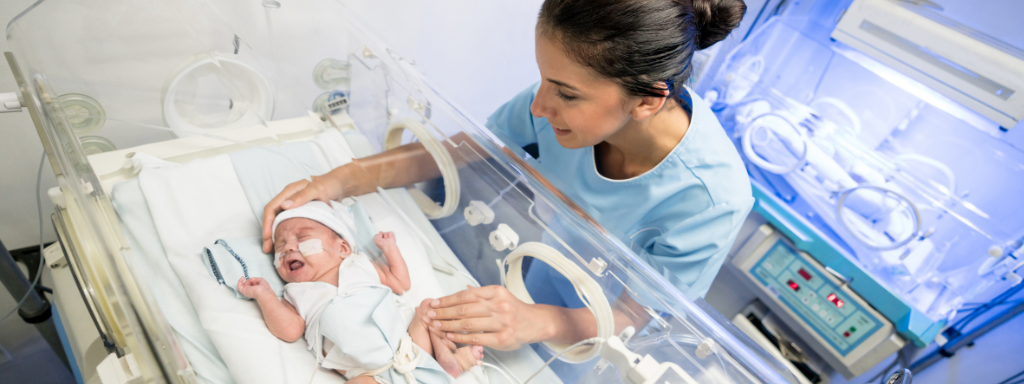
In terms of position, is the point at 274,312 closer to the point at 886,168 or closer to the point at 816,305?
the point at 816,305

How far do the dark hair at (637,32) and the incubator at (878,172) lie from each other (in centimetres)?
110

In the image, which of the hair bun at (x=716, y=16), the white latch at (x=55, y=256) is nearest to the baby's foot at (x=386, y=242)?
the white latch at (x=55, y=256)

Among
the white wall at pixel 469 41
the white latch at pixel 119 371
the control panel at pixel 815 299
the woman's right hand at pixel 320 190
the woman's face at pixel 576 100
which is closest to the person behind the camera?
the white latch at pixel 119 371

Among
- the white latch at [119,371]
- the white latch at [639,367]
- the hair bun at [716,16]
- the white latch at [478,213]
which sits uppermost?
the hair bun at [716,16]

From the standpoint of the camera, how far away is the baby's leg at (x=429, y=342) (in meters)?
1.00

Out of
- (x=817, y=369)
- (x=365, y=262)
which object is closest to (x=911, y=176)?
(x=817, y=369)

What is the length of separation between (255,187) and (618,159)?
90 cm

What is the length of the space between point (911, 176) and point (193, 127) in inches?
86.8

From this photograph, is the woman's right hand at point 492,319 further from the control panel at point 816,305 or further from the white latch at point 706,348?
the control panel at point 816,305

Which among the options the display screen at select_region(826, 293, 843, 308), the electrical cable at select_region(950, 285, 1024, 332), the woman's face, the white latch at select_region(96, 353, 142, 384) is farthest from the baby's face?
the electrical cable at select_region(950, 285, 1024, 332)

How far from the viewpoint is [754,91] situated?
201cm

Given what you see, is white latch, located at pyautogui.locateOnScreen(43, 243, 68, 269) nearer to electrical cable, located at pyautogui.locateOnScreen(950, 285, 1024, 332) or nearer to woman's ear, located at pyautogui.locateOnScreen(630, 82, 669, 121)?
woman's ear, located at pyautogui.locateOnScreen(630, 82, 669, 121)

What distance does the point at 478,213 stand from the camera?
1159mm

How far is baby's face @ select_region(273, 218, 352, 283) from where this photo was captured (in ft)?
3.67
